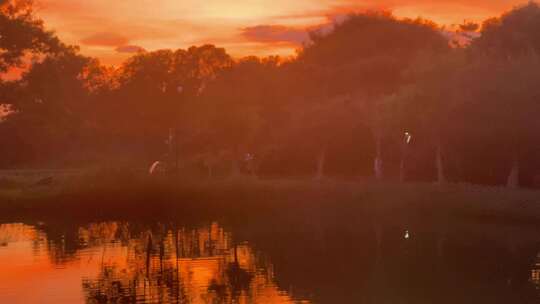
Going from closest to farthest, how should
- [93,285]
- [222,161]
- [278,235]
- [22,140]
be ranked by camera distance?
[93,285] → [278,235] → [222,161] → [22,140]

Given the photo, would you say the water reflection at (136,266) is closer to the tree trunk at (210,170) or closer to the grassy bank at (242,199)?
the grassy bank at (242,199)

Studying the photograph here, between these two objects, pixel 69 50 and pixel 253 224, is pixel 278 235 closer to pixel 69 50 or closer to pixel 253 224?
pixel 253 224

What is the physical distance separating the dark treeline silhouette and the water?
1349cm

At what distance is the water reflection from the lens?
92.1ft

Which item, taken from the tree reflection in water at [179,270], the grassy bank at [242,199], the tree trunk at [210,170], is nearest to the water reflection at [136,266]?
the tree reflection in water at [179,270]

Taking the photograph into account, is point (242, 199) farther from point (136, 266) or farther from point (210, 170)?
point (136, 266)

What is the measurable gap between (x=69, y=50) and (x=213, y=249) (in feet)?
105

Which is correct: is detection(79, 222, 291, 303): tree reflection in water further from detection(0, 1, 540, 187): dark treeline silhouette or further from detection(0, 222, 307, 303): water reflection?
detection(0, 1, 540, 187): dark treeline silhouette

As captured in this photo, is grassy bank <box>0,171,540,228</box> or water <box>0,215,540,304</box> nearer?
water <box>0,215,540,304</box>

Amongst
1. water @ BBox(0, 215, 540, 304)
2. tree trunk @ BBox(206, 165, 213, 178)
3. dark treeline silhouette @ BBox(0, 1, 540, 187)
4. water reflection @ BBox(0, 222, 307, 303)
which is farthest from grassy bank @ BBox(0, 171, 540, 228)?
tree trunk @ BBox(206, 165, 213, 178)

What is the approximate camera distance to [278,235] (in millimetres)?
43188

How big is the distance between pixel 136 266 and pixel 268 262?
5.44 meters

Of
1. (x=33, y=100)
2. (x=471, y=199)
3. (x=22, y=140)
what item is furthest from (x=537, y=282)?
(x=22, y=140)

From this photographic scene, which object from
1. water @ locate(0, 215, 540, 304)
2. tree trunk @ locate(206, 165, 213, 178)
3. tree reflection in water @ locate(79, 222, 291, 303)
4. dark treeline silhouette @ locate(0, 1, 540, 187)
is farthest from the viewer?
tree trunk @ locate(206, 165, 213, 178)
